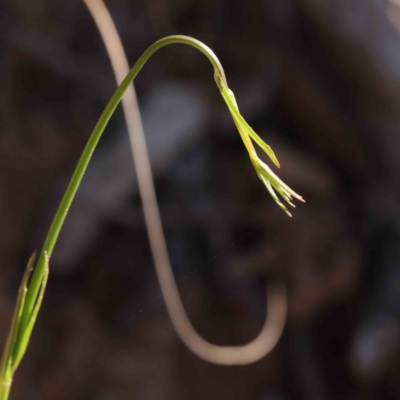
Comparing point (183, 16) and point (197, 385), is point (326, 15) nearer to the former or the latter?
point (183, 16)

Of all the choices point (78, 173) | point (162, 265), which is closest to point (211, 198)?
point (162, 265)

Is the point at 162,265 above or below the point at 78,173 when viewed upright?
below

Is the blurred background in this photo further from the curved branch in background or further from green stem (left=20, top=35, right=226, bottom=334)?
green stem (left=20, top=35, right=226, bottom=334)

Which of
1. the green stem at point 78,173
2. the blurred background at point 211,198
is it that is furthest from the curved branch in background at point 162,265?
the green stem at point 78,173

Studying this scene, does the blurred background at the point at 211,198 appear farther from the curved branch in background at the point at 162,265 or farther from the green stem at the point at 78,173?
the green stem at the point at 78,173

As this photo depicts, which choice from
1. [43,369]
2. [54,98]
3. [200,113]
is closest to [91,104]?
[54,98]

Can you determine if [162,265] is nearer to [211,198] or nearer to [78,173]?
[211,198]
